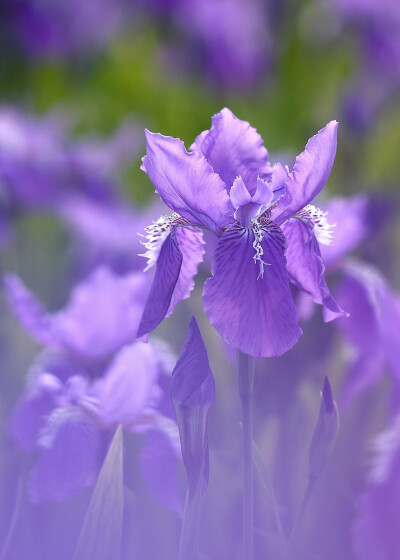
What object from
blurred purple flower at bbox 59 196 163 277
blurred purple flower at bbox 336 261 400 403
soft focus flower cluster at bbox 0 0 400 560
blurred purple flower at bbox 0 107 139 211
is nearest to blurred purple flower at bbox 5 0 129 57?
soft focus flower cluster at bbox 0 0 400 560

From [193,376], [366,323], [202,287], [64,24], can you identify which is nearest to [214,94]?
[64,24]

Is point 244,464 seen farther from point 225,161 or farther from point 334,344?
point 334,344

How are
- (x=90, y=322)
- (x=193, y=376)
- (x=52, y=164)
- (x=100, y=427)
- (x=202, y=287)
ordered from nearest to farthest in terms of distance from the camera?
(x=193, y=376) → (x=100, y=427) → (x=90, y=322) → (x=202, y=287) → (x=52, y=164)

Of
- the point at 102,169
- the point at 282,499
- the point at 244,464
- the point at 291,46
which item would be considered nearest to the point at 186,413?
the point at 244,464

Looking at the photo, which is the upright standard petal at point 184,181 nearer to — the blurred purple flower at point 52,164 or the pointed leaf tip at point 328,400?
the pointed leaf tip at point 328,400

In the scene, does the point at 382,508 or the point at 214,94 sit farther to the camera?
the point at 214,94

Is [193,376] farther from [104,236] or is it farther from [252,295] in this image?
[104,236]

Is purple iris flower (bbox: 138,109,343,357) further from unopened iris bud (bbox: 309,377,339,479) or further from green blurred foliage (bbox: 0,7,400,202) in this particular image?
green blurred foliage (bbox: 0,7,400,202)

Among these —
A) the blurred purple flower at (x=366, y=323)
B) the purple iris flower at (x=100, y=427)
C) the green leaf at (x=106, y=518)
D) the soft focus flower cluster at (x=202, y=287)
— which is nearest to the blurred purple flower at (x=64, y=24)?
the soft focus flower cluster at (x=202, y=287)
